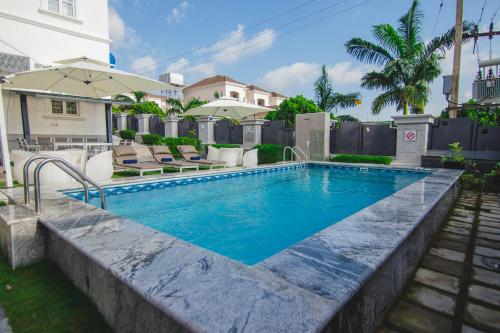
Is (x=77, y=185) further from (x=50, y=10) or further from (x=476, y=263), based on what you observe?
(x=50, y=10)

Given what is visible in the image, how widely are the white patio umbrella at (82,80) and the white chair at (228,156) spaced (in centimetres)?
303

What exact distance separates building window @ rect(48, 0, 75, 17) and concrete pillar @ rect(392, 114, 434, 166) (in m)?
16.5

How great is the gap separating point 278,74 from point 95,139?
34.7 meters

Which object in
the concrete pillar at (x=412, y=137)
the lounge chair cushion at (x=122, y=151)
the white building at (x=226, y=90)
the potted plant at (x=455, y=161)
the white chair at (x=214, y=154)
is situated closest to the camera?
the potted plant at (x=455, y=161)

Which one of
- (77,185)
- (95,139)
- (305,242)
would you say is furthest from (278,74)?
(305,242)

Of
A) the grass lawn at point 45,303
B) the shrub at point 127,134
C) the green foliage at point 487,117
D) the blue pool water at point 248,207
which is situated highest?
the green foliage at point 487,117

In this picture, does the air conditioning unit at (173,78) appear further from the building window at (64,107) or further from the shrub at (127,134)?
the building window at (64,107)

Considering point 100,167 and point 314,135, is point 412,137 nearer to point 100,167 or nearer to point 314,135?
point 314,135

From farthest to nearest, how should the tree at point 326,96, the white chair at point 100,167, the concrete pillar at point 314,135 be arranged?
1. the tree at point 326,96
2. the concrete pillar at point 314,135
3. the white chair at point 100,167

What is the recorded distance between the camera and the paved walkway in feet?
6.64

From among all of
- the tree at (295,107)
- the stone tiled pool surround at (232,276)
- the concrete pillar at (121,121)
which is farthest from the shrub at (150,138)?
the stone tiled pool surround at (232,276)

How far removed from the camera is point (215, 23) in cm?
2947

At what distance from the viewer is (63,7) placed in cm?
1389

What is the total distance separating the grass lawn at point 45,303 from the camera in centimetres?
189
